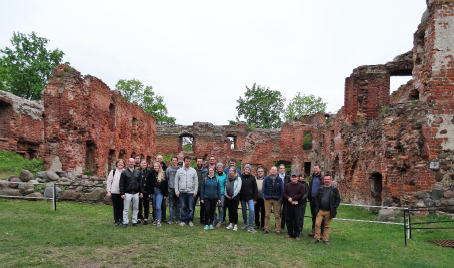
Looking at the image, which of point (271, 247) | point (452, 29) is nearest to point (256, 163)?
point (452, 29)

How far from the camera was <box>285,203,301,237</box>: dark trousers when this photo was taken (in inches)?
336

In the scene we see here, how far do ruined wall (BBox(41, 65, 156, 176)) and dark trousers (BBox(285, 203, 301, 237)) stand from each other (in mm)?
11669

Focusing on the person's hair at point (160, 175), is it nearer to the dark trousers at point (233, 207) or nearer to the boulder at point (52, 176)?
the dark trousers at point (233, 207)

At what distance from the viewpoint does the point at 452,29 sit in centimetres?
1170

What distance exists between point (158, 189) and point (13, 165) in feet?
30.8

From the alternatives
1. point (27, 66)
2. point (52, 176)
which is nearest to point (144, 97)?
point (27, 66)

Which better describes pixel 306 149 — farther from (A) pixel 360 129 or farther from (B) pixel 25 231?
(B) pixel 25 231

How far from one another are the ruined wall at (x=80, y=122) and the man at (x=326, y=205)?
12.4m

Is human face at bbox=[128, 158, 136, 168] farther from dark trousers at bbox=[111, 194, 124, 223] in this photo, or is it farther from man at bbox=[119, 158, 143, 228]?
dark trousers at bbox=[111, 194, 124, 223]

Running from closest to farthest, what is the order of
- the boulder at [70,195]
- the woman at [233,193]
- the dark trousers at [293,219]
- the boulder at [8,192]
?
the dark trousers at [293,219] < the woman at [233,193] < the boulder at [8,192] < the boulder at [70,195]

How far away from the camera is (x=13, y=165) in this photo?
49.5 feet

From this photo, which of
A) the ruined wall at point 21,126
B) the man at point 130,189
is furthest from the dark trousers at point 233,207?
the ruined wall at point 21,126

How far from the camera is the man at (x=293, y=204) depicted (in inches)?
336

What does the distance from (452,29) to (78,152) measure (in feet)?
53.1
